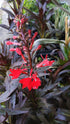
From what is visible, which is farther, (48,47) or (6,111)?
(48,47)

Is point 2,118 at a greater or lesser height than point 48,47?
lesser

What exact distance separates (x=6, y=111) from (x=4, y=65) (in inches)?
15.2

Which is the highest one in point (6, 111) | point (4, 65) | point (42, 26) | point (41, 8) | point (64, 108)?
point (41, 8)

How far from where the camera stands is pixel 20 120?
633mm

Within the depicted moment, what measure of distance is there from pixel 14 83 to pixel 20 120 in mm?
193

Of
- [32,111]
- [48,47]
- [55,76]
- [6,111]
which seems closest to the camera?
[6,111]

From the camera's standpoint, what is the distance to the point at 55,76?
86 centimetres

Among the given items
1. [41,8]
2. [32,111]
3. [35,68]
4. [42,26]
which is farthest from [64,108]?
[41,8]

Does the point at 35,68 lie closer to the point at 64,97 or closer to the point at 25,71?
the point at 25,71

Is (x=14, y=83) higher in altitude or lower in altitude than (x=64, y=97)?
higher

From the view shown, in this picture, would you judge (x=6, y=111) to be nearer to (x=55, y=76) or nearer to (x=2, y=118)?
(x=2, y=118)

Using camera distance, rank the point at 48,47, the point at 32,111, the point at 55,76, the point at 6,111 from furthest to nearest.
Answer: the point at 48,47 < the point at 55,76 < the point at 32,111 < the point at 6,111

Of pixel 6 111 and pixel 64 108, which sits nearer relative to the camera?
pixel 6 111

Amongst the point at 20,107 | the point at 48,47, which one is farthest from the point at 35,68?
the point at 48,47
